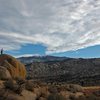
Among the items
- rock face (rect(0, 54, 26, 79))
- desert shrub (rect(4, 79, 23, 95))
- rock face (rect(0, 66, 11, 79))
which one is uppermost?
rock face (rect(0, 54, 26, 79))

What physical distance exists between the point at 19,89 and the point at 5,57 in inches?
477

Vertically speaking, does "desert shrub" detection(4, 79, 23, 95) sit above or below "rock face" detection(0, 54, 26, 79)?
below

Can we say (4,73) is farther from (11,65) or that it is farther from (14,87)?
(14,87)

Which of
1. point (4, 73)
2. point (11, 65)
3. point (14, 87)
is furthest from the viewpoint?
point (11, 65)

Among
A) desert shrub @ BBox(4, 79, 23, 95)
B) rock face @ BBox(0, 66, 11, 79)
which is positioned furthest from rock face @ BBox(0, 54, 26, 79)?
desert shrub @ BBox(4, 79, 23, 95)

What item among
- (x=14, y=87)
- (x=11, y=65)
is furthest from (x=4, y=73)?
(x=14, y=87)

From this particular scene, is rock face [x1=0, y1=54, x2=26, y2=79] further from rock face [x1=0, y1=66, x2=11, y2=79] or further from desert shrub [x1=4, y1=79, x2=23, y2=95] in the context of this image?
desert shrub [x1=4, y1=79, x2=23, y2=95]

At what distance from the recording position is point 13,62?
37844 millimetres

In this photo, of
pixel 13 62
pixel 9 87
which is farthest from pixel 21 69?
pixel 9 87

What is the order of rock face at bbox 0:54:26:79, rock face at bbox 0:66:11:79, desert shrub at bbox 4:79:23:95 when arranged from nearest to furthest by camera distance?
1. desert shrub at bbox 4:79:23:95
2. rock face at bbox 0:66:11:79
3. rock face at bbox 0:54:26:79

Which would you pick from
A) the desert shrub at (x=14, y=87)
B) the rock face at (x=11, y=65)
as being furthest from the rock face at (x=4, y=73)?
the desert shrub at (x=14, y=87)

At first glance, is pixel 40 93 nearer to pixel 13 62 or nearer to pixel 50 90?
pixel 50 90

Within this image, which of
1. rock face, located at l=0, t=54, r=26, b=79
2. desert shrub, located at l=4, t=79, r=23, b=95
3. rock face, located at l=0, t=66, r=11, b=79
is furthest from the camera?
rock face, located at l=0, t=54, r=26, b=79

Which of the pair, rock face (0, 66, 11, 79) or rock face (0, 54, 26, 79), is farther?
rock face (0, 54, 26, 79)
